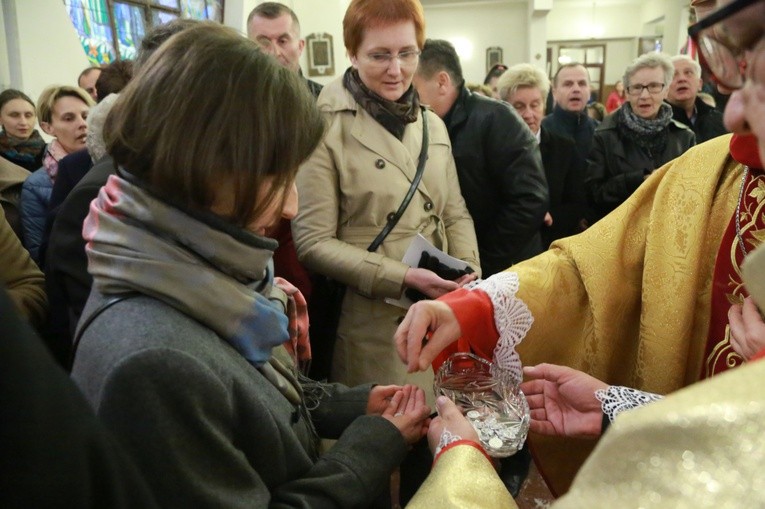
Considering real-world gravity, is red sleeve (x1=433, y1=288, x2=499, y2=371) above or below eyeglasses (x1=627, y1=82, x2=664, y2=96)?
below

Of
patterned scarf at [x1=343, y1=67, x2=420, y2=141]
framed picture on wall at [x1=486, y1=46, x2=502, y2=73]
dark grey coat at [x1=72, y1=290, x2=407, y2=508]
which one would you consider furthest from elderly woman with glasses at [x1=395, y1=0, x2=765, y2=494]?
framed picture on wall at [x1=486, y1=46, x2=502, y2=73]

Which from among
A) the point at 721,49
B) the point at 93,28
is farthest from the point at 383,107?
the point at 93,28

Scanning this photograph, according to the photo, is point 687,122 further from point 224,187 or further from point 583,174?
point 224,187

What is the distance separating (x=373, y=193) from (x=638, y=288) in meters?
1.03

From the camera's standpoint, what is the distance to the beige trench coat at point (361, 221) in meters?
2.23

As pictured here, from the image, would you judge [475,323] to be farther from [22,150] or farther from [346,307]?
[22,150]

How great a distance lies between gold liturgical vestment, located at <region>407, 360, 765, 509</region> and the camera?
18.9 inches

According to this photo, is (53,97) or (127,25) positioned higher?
(127,25)

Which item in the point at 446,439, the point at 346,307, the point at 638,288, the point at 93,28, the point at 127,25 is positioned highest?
the point at 127,25

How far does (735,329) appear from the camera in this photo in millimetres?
1181

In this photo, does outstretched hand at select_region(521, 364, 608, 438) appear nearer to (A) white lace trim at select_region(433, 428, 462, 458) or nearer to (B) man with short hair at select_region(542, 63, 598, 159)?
(A) white lace trim at select_region(433, 428, 462, 458)

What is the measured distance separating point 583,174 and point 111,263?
3.15 m

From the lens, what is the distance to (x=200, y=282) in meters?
1.02

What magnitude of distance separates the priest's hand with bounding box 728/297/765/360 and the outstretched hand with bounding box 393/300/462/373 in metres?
0.58
